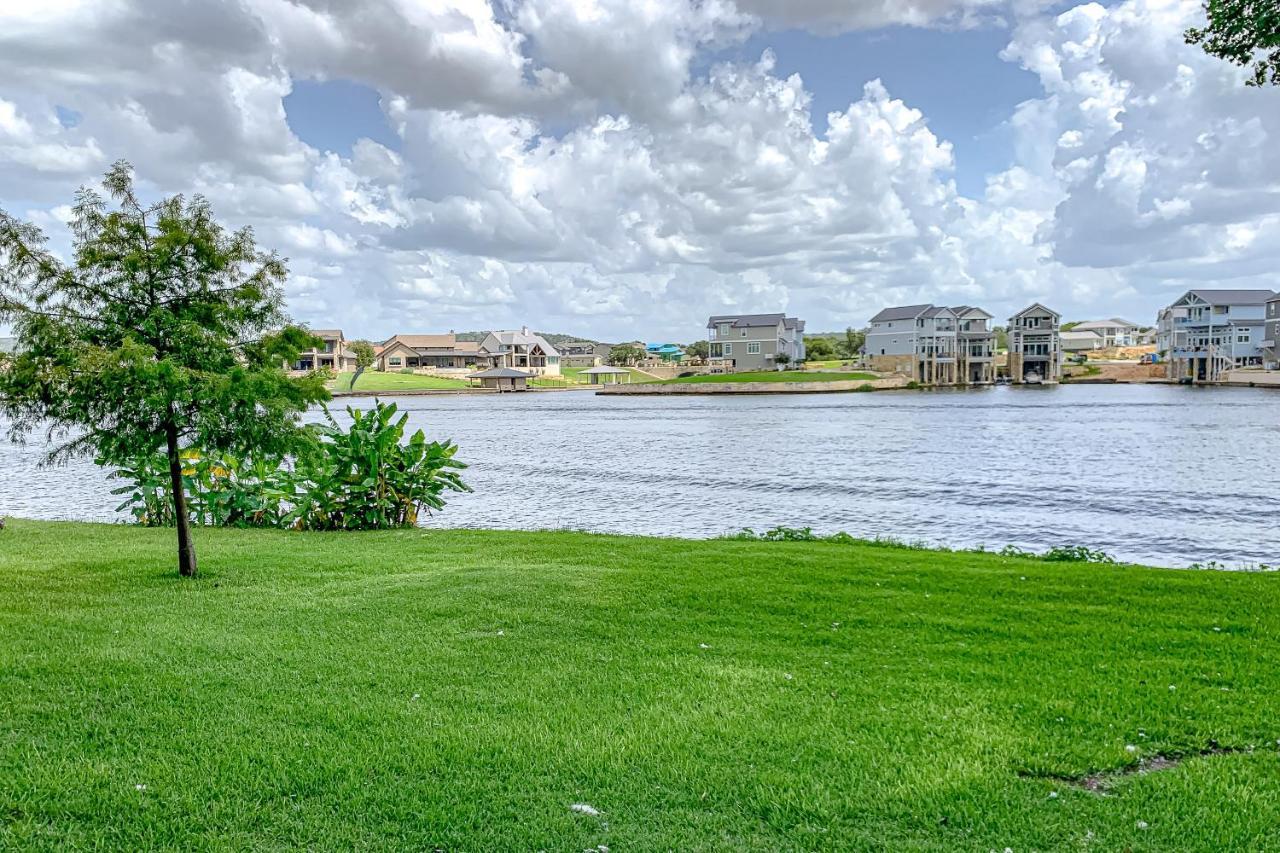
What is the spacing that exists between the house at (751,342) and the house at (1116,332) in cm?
8393

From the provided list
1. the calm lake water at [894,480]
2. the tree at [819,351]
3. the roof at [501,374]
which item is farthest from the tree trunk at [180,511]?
the tree at [819,351]

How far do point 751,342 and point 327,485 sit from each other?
121 metres

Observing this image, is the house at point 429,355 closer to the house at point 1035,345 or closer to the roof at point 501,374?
the roof at point 501,374

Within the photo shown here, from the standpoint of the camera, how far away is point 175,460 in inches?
369

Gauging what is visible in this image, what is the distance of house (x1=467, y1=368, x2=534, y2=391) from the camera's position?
433ft

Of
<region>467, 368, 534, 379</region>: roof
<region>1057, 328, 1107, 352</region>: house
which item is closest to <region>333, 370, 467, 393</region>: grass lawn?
<region>467, 368, 534, 379</region>: roof

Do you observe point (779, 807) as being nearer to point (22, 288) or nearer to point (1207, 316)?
point (22, 288)

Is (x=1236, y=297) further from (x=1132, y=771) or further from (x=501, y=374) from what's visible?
(x=1132, y=771)

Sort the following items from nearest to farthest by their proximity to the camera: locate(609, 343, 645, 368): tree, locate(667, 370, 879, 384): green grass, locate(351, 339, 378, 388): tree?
1. locate(667, 370, 879, 384): green grass
2. locate(351, 339, 378, 388): tree
3. locate(609, 343, 645, 368): tree

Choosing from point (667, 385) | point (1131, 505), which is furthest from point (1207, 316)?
point (1131, 505)

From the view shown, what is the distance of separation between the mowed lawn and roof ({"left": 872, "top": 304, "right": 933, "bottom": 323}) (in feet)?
372

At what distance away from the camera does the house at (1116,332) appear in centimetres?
17825

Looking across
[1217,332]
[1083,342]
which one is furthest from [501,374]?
[1083,342]

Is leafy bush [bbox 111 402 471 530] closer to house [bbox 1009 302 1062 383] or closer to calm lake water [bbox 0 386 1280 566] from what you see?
calm lake water [bbox 0 386 1280 566]
